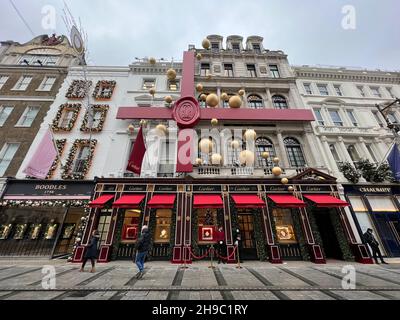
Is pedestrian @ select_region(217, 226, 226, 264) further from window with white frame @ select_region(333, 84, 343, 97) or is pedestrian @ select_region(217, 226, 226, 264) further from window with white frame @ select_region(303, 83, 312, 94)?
window with white frame @ select_region(333, 84, 343, 97)

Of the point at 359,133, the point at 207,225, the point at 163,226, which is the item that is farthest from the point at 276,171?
the point at 359,133

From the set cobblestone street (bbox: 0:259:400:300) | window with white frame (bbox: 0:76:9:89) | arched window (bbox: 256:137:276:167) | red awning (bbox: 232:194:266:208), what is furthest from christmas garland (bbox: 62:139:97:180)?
arched window (bbox: 256:137:276:167)

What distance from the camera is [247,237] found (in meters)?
10.8

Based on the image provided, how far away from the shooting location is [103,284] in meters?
5.71

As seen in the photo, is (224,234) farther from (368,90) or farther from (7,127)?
(368,90)

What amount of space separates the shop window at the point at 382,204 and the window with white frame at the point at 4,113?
96.2ft

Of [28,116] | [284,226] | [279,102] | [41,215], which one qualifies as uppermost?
[279,102]

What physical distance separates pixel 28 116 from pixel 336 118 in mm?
27576

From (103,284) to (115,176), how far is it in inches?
301

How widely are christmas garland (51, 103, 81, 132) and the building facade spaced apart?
67.5ft

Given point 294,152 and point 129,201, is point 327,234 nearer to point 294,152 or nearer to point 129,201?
point 294,152

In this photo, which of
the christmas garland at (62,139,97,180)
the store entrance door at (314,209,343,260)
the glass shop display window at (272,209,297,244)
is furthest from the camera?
the christmas garland at (62,139,97,180)

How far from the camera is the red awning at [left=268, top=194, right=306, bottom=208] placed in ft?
32.4

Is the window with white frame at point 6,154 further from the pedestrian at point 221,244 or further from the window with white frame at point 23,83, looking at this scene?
the pedestrian at point 221,244
